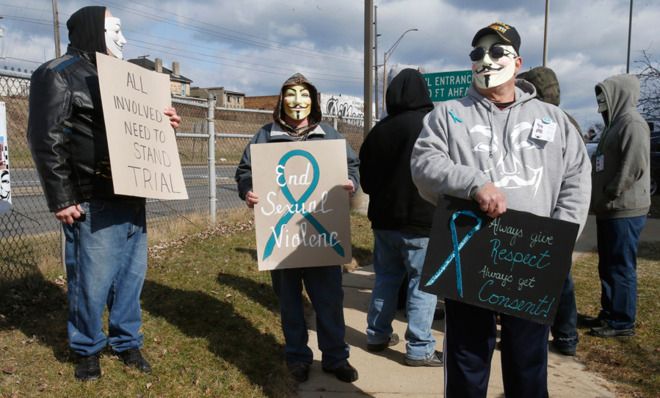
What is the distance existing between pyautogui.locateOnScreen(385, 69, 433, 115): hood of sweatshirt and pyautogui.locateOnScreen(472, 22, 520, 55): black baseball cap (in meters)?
1.33

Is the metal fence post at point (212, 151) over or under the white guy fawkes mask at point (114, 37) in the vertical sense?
under

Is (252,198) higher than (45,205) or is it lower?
higher

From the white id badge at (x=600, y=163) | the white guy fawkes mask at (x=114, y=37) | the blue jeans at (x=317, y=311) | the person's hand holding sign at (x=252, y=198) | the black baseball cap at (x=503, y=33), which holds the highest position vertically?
the white guy fawkes mask at (x=114, y=37)

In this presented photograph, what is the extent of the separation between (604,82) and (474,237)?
277 cm

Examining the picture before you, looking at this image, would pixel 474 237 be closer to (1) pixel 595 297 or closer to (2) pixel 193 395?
(2) pixel 193 395

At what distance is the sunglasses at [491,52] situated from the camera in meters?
2.41

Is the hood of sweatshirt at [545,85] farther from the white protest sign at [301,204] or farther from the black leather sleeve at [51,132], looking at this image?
the black leather sleeve at [51,132]

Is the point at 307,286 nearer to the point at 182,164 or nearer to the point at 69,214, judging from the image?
the point at 69,214

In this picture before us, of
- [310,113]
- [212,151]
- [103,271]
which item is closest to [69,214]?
[103,271]

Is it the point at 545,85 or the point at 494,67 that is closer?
the point at 494,67

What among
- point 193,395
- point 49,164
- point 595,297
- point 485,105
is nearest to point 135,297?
point 193,395

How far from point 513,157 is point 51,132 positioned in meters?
2.34

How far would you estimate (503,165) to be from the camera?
2340 mm

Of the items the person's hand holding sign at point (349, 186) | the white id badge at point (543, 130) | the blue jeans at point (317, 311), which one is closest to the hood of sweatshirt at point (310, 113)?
the person's hand holding sign at point (349, 186)
